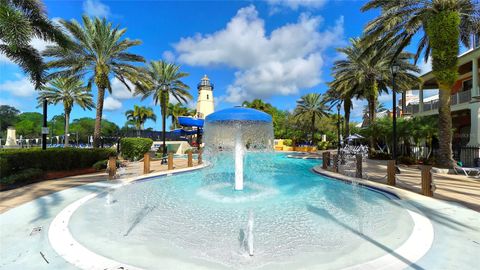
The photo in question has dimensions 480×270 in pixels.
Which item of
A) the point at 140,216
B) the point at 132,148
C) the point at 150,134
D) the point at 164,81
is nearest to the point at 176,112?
the point at 150,134

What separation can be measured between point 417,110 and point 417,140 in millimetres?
9051

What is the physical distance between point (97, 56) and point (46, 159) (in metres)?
9.72

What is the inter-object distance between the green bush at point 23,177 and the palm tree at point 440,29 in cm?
1792

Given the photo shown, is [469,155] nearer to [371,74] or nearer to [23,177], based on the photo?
[371,74]

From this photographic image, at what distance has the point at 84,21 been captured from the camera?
18969mm

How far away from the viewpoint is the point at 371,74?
79.9 ft

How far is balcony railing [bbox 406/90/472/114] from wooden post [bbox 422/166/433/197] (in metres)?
14.2

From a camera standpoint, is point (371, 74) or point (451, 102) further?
point (371, 74)

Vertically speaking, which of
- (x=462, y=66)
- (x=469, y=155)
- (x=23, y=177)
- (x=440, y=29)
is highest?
(x=462, y=66)

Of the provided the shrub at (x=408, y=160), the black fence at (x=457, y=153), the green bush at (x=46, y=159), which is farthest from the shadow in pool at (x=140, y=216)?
the shrub at (x=408, y=160)

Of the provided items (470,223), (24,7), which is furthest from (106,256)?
(24,7)

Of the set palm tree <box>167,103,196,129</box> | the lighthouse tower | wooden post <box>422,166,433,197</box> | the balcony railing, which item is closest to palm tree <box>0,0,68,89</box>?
wooden post <box>422,166,433,197</box>

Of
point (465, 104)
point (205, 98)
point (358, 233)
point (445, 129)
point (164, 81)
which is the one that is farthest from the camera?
point (205, 98)

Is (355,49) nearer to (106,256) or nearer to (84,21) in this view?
(84,21)
